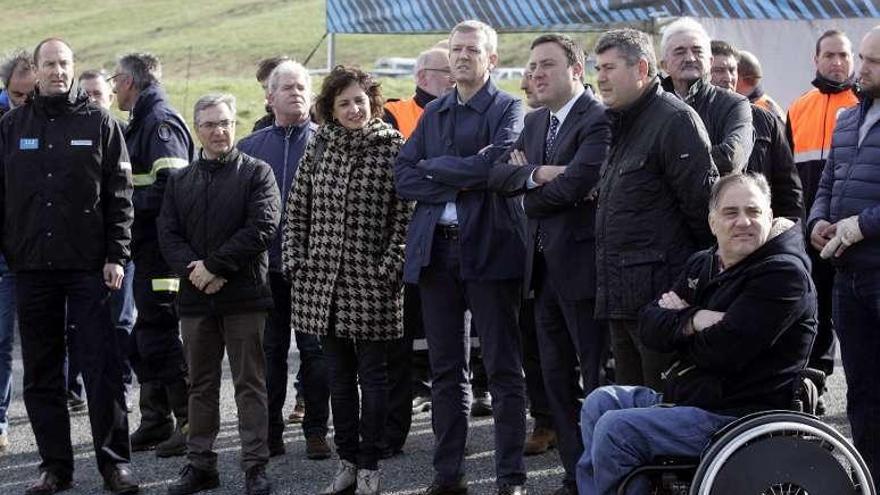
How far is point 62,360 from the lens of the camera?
7.30m

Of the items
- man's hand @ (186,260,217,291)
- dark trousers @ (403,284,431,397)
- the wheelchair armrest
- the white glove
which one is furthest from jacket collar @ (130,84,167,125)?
the wheelchair armrest

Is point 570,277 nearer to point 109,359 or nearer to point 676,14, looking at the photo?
point 109,359

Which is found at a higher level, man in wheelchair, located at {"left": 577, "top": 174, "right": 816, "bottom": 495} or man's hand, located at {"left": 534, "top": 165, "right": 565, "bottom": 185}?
man's hand, located at {"left": 534, "top": 165, "right": 565, "bottom": 185}

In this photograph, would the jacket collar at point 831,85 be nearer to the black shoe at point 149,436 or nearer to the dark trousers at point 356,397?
the dark trousers at point 356,397

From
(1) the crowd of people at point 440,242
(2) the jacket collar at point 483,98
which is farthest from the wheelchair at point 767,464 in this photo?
(2) the jacket collar at point 483,98

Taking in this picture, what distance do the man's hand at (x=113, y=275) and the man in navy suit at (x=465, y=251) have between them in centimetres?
143

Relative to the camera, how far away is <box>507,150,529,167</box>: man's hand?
6.36m

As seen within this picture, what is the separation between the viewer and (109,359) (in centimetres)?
716

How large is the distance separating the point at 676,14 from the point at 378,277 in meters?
4.95

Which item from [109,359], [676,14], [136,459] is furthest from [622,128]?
[676,14]

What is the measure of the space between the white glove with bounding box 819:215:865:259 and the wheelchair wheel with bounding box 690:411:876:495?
114cm

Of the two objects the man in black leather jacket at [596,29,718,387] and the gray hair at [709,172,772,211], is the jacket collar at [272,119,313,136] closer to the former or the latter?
the man in black leather jacket at [596,29,718,387]

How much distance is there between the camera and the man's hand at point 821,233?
241 inches

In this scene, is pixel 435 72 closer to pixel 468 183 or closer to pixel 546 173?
pixel 468 183
